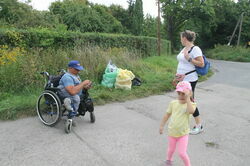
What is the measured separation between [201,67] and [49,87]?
2613mm

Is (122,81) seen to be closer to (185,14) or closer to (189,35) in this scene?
(189,35)

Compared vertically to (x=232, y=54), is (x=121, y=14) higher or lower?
higher

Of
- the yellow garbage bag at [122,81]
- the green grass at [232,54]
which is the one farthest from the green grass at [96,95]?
the green grass at [232,54]

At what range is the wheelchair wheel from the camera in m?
3.56

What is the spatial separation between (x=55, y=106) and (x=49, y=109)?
462 mm

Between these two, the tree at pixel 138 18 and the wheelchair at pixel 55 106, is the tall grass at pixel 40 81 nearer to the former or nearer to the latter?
A: the wheelchair at pixel 55 106

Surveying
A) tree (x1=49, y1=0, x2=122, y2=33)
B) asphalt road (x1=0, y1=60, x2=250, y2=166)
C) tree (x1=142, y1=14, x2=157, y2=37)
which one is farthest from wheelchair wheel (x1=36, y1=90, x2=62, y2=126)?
tree (x1=142, y1=14, x2=157, y2=37)

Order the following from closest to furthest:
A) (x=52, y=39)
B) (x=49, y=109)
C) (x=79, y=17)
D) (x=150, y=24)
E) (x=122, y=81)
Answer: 1. (x=49, y=109)
2. (x=122, y=81)
3. (x=52, y=39)
4. (x=79, y=17)
5. (x=150, y=24)

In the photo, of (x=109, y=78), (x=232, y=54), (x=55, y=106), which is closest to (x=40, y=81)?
(x=109, y=78)

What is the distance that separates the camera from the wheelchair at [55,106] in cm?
356

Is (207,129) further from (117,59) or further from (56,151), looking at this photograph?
(117,59)

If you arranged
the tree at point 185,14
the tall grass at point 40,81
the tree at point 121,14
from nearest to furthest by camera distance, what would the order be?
1. the tall grass at point 40,81
2. the tree at point 121,14
3. the tree at point 185,14

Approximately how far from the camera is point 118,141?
3.41m

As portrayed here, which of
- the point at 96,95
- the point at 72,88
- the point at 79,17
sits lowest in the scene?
the point at 96,95
